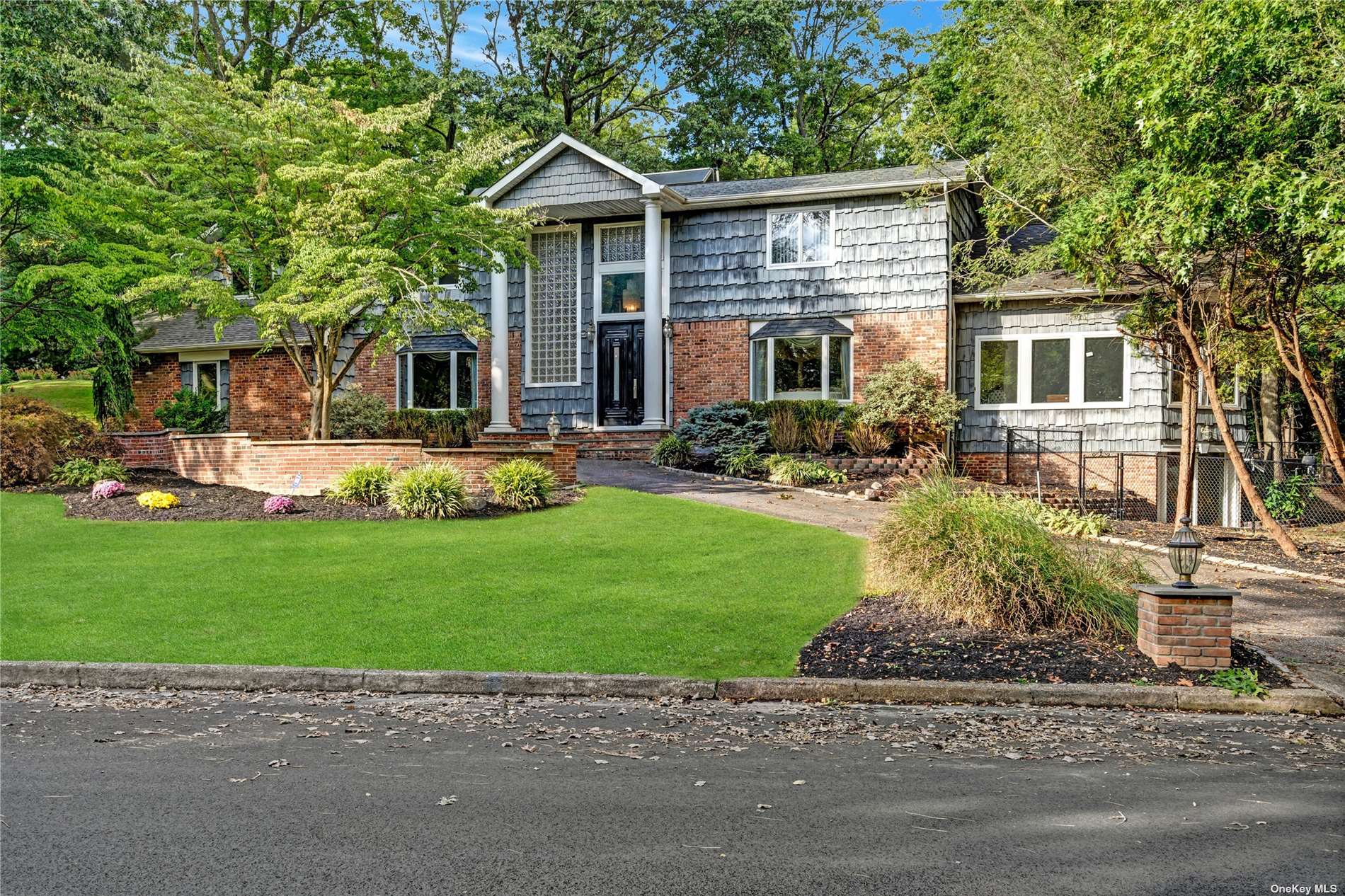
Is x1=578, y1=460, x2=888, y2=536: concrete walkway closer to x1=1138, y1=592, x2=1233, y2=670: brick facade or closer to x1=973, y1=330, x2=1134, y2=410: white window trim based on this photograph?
x1=1138, y1=592, x2=1233, y2=670: brick facade

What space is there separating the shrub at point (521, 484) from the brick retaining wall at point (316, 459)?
2.49ft

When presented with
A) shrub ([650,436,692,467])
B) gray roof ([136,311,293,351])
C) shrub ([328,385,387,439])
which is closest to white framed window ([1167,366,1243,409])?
shrub ([650,436,692,467])

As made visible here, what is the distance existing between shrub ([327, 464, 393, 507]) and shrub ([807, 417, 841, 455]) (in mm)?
8975

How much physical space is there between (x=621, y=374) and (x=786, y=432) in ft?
16.2

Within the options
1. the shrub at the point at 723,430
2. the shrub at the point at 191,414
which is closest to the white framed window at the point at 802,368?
the shrub at the point at 723,430

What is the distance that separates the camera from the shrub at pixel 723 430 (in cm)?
2042

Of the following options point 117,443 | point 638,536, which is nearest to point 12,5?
point 117,443

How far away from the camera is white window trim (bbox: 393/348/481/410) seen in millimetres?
25016

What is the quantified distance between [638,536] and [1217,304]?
857 cm

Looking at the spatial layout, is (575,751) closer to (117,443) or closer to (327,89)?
(327,89)

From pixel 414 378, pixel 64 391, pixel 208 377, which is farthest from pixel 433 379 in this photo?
pixel 64 391

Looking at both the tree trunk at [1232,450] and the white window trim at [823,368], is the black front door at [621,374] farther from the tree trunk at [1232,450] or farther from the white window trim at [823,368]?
the tree trunk at [1232,450]

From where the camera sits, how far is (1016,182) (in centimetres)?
1698

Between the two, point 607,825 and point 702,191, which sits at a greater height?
point 702,191
